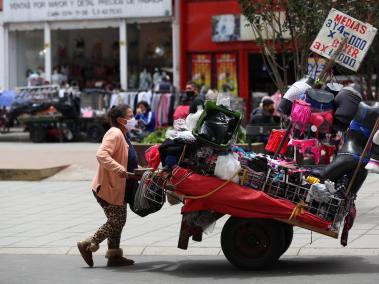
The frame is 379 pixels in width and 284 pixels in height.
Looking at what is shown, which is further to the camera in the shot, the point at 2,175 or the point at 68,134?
the point at 68,134

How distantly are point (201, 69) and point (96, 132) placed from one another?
15.1ft

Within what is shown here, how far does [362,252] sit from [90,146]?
16186mm

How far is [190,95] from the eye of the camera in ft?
64.2

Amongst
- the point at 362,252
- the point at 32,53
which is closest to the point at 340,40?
the point at 362,252

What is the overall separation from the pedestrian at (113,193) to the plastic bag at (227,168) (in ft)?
3.26

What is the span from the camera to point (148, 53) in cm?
3161

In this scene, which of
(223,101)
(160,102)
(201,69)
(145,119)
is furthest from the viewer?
(201,69)

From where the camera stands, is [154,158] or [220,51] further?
[220,51]

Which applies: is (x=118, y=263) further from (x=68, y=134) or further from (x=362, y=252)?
(x=68, y=134)

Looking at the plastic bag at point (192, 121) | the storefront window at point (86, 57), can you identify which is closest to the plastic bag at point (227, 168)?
the plastic bag at point (192, 121)

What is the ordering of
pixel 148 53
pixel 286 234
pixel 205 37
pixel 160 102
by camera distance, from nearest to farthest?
1. pixel 286 234
2. pixel 160 102
3. pixel 205 37
4. pixel 148 53

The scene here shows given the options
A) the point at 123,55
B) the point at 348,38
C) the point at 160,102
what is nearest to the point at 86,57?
the point at 123,55

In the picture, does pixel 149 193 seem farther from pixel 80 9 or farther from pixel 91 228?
pixel 80 9

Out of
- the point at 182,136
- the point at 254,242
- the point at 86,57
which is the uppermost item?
the point at 86,57
